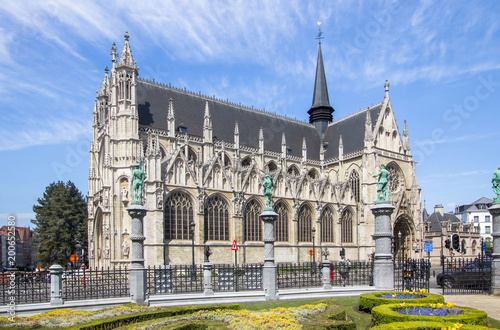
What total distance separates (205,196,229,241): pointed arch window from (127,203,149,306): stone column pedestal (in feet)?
57.3

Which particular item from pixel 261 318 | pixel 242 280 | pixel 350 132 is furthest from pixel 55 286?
pixel 350 132

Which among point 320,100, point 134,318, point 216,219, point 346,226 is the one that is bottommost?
point 346,226

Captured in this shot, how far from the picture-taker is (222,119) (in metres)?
45.9

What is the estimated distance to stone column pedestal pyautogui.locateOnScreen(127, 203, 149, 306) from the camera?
16.3m

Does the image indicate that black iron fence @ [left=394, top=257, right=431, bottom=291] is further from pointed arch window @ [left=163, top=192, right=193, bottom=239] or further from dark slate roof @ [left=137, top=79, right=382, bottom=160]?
dark slate roof @ [left=137, top=79, right=382, bottom=160]

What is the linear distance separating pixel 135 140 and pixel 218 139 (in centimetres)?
1007

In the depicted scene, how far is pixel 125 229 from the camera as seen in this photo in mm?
33531

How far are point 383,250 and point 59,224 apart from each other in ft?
130

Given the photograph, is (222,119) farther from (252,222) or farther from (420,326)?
(420,326)

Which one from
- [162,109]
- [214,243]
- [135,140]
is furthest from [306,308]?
[162,109]

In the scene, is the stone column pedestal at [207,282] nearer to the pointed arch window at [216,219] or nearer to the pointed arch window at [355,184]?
the pointed arch window at [216,219]

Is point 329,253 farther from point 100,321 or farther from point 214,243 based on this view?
point 100,321

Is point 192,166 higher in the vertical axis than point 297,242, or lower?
higher

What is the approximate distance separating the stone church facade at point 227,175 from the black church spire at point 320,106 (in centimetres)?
60
